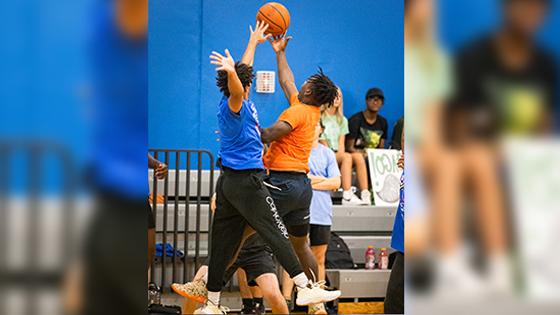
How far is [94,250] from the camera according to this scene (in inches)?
39.1

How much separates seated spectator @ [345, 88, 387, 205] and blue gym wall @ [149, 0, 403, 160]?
0.40m

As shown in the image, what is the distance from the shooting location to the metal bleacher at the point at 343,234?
5492 millimetres

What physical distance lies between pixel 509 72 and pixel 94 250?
60 cm

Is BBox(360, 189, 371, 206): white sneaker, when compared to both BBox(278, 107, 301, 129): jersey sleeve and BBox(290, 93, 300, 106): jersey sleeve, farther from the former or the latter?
BBox(278, 107, 301, 129): jersey sleeve

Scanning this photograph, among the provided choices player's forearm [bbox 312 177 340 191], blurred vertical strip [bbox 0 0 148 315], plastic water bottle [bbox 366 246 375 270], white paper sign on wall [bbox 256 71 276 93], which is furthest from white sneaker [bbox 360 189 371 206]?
blurred vertical strip [bbox 0 0 148 315]

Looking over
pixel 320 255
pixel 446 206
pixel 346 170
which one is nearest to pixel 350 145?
pixel 346 170

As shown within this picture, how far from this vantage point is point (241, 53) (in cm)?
708

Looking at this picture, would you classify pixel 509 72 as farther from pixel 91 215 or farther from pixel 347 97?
pixel 347 97

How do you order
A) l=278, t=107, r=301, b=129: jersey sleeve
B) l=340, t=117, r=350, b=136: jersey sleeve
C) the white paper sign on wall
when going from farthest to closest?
the white paper sign on wall
l=340, t=117, r=350, b=136: jersey sleeve
l=278, t=107, r=301, b=129: jersey sleeve

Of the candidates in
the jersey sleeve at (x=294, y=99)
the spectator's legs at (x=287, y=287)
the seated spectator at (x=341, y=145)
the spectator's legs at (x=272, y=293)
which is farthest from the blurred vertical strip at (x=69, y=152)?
the seated spectator at (x=341, y=145)

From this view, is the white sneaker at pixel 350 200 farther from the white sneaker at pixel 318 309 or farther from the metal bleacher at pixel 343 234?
the white sneaker at pixel 318 309

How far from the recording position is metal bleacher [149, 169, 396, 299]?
18.0 feet

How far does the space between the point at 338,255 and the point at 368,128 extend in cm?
167

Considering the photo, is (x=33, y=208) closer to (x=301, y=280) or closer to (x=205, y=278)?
(x=301, y=280)
